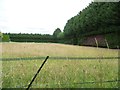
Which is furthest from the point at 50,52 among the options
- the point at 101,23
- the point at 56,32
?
the point at 56,32

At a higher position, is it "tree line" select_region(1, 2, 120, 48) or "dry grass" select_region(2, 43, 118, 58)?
"tree line" select_region(1, 2, 120, 48)

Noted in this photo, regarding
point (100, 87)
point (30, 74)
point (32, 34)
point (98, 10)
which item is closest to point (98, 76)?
point (100, 87)

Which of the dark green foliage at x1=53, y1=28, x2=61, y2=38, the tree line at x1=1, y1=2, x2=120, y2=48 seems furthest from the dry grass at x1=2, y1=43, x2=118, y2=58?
the dark green foliage at x1=53, y1=28, x2=61, y2=38

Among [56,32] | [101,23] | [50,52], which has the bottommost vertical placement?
[50,52]

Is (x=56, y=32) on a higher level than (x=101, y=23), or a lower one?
lower

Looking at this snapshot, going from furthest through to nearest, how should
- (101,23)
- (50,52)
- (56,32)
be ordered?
(56,32) < (101,23) < (50,52)

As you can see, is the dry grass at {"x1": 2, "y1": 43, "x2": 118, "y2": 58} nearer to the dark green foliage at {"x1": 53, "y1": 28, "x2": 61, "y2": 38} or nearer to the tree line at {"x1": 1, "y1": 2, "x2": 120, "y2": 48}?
the tree line at {"x1": 1, "y1": 2, "x2": 120, "y2": 48}

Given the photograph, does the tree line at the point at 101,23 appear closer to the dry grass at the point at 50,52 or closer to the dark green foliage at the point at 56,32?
the dry grass at the point at 50,52

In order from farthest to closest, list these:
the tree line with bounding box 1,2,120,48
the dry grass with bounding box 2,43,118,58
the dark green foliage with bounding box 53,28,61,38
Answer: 1. the dark green foliage with bounding box 53,28,61,38
2. the tree line with bounding box 1,2,120,48
3. the dry grass with bounding box 2,43,118,58

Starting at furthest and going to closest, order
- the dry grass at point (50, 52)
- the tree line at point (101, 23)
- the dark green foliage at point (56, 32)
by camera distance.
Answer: the dark green foliage at point (56, 32) → the tree line at point (101, 23) → the dry grass at point (50, 52)

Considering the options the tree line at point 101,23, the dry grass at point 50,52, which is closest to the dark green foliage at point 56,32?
the tree line at point 101,23

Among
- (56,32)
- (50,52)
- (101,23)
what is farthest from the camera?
(56,32)

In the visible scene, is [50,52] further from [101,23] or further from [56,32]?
[56,32]

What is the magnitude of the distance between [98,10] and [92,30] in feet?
15.7
